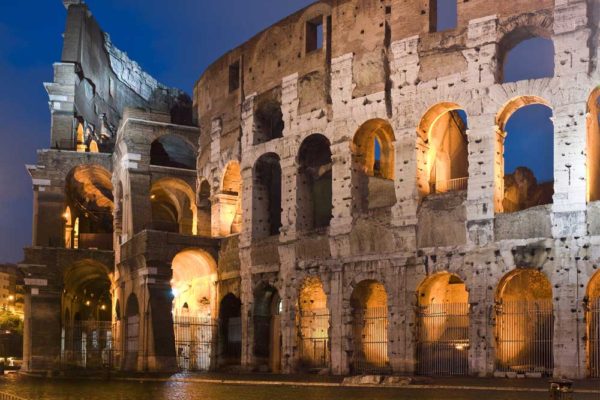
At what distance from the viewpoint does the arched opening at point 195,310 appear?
1109 inches

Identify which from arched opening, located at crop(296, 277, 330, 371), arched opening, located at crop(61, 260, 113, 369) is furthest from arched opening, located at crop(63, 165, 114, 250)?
arched opening, located at crop(296, 277, 330, 371)

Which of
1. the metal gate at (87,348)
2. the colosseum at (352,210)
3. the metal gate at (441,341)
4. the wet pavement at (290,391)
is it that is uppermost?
the colosseum at (352,210)

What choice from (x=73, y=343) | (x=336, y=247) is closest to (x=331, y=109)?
(x=336, y=247)

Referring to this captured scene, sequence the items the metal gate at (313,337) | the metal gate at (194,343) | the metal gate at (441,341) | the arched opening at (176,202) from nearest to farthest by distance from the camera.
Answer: the metal gate at (441,341) → the metal gate at (313,337) → the metal gate at (194,343) → the arched opening at (176,202)

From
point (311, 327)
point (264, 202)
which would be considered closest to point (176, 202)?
point (264, 202)

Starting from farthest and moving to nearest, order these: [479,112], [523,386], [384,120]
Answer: [384,120] → [479,112] → [523,386]

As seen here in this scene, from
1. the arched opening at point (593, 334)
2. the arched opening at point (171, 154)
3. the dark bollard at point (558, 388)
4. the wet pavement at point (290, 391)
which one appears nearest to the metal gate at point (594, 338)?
the arched opening at point (593, 334)

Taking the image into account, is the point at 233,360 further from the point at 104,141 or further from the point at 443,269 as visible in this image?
the point at 104,141

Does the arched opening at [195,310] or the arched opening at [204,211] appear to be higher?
the arched opening at [204,211]

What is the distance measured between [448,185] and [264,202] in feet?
19.5

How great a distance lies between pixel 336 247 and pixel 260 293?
3929 millimetres

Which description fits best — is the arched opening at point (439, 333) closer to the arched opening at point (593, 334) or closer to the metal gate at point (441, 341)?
the metal gate at point (441, 341)

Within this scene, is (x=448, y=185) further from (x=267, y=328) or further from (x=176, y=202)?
(x=176, y=202)

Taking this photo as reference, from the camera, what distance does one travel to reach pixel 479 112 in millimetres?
20984
